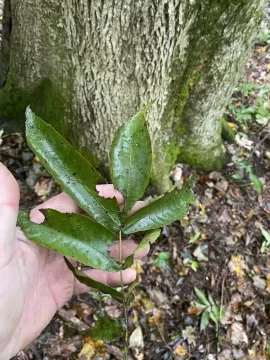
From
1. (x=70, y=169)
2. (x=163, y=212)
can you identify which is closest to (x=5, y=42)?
(x=70, y=169)

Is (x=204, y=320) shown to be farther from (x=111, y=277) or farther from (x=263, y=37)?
(x=263, y=37)

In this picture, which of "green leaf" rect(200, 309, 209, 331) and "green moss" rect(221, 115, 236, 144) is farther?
"green moss" rect(221, 115, 236, 144)

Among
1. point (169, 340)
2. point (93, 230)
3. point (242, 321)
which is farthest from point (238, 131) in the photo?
point (93, 230)

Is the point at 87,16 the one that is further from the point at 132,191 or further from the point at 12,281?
the point at 12,281

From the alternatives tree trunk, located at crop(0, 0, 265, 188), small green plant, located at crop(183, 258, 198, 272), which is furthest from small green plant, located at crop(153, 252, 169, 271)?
tree trunk, located at crop(0, 0, 265, 188)

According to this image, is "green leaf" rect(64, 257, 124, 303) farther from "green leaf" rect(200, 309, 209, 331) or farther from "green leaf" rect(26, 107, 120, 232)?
"green leaf" rect(200, 309, 209, 331)

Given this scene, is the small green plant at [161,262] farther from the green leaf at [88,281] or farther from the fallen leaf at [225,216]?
the green leaf at [88,281]

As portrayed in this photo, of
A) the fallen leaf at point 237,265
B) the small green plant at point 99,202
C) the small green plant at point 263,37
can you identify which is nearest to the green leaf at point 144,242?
the small green plant at point 99,202
